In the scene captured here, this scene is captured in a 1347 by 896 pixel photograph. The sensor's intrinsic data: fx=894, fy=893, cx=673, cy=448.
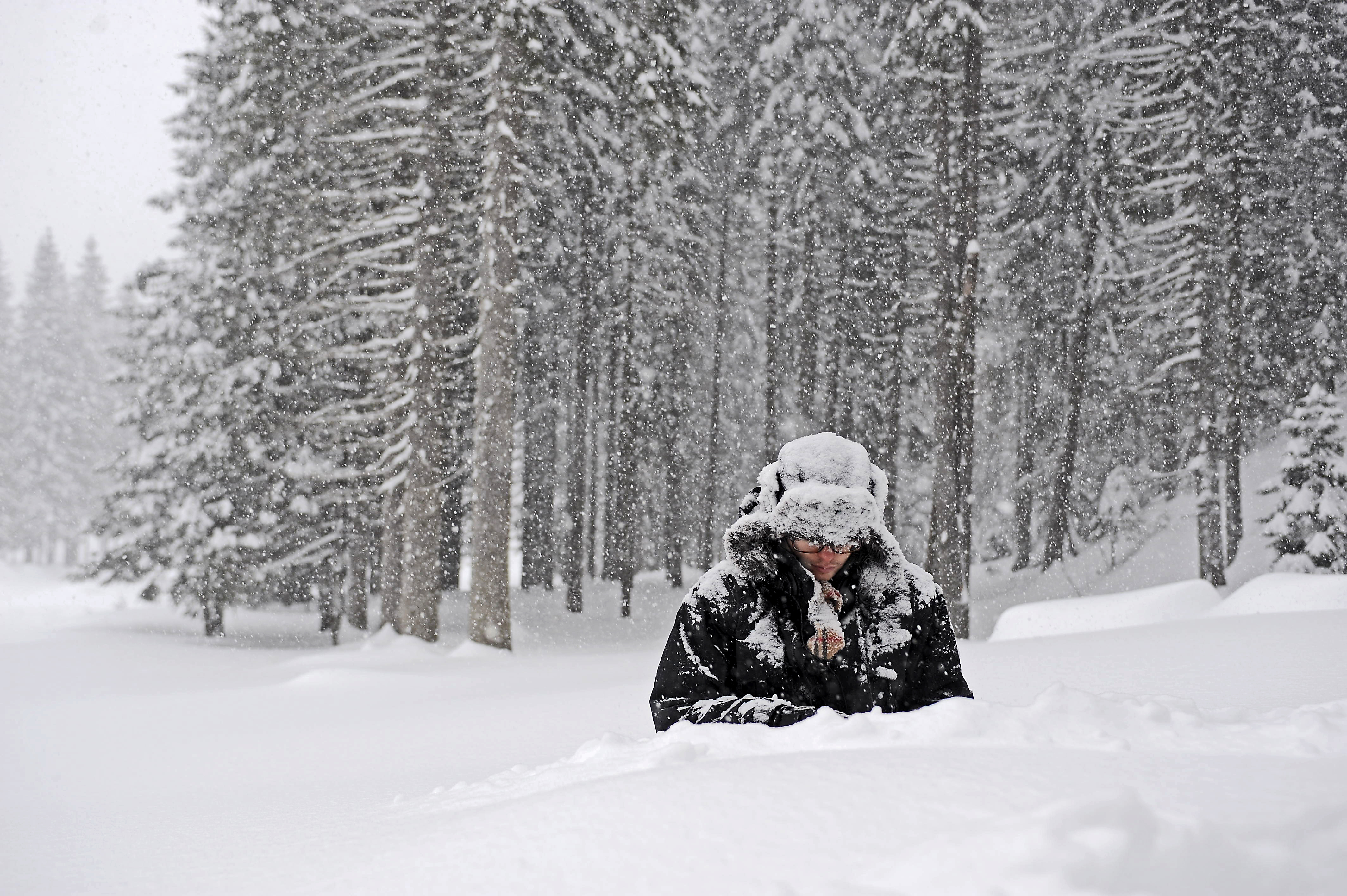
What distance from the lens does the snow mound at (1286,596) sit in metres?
8.91

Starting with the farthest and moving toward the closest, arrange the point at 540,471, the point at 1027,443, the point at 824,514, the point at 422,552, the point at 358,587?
the point at 540,471
the point at 1027,443
the point at 358,587
the point at 422,552
the point at 824,514

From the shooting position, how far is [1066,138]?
21875 mm

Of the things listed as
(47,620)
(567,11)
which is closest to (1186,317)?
(567,11)

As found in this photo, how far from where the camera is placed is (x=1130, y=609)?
1056 centimetres

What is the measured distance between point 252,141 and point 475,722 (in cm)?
1187

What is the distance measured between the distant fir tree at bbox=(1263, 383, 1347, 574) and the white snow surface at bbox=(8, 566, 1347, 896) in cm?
984

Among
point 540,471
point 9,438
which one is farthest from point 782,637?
point 9,438

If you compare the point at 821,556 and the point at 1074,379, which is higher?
the point at 1074,379

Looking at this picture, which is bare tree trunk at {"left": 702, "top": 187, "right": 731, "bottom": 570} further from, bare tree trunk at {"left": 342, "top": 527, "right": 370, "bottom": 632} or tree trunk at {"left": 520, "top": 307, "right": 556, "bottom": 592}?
bare tree trunk at {"left": 342, "top": 527, "right": 370, "bottom": 632}

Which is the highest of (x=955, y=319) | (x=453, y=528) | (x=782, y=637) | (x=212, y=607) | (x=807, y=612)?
(x=955, y=319)

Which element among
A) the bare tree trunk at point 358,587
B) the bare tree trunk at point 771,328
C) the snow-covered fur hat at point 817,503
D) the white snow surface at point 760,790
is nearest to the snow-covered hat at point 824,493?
the snow-covered fur hat at point 817,503

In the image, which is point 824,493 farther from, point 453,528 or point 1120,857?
point 453,528

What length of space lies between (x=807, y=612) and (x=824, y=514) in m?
0.37

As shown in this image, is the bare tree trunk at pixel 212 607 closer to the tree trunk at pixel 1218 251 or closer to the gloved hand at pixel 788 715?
the gloved hand at pixel 788 715
